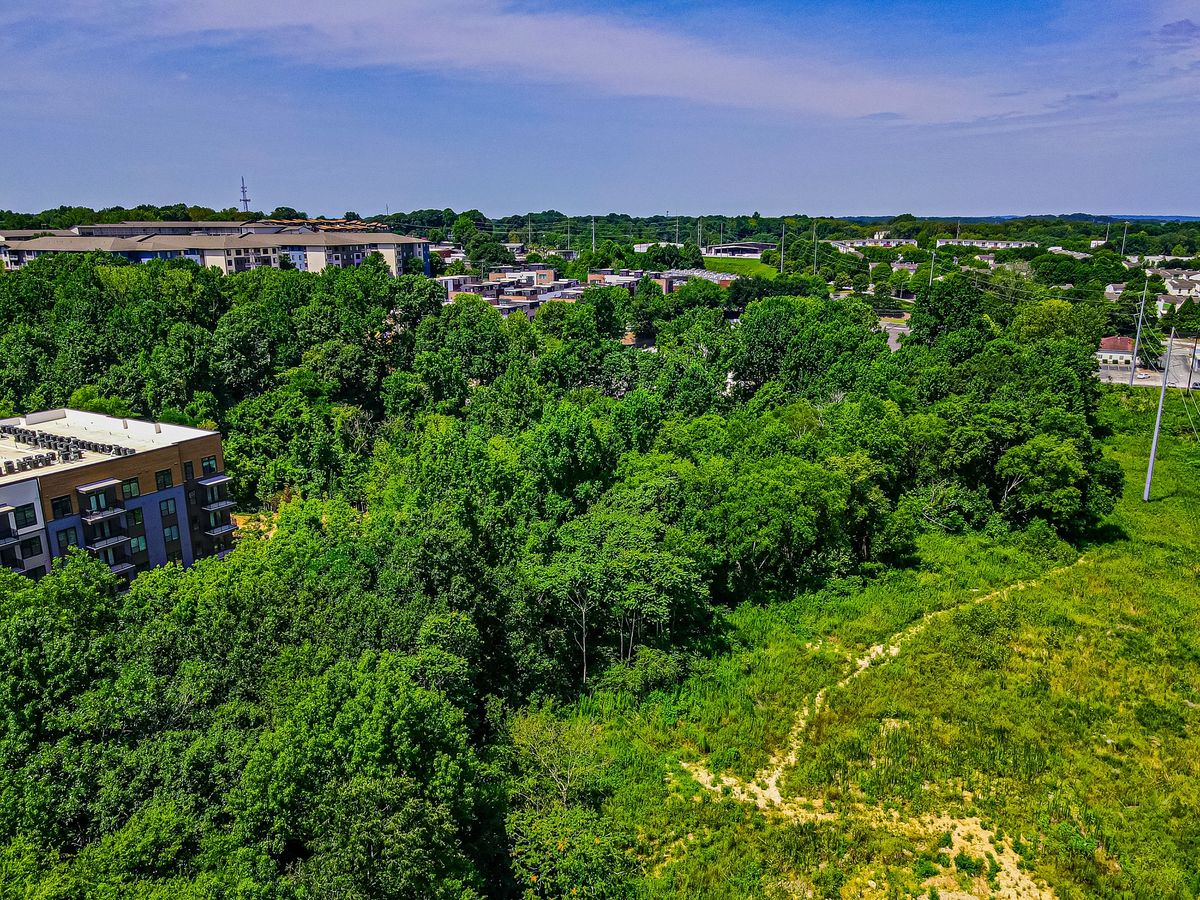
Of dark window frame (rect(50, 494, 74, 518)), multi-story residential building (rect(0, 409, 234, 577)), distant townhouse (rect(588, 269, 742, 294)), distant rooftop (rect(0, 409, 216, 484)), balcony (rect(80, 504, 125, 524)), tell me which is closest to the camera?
multi-story residential building (rect(0, 409, 234, 577))

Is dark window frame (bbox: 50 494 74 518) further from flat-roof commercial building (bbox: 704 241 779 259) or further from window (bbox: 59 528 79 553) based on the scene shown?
flat-roof commercial building (bbox: 704 241 779 259)

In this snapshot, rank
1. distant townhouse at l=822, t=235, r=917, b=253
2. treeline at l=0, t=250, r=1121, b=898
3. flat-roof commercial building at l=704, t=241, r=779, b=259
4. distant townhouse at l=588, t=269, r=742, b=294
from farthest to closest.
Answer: distant townhouse at l=822, t=235, r=917, b=253
flat-roof commercial building at l=704, t=241, r=779, b=259
distant townhouse at l=588, t=269, r=742, b=294
treeline at l=0, t=250, r=1121, b=898

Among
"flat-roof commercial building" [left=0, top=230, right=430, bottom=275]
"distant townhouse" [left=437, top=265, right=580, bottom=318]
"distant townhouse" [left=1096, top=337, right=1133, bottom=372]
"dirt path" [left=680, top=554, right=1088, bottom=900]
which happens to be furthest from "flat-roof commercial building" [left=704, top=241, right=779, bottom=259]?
"dirt path" [left=680, top=554, right=1088, bottom=900]

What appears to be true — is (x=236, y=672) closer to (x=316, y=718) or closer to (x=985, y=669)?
(x=316, y=718)

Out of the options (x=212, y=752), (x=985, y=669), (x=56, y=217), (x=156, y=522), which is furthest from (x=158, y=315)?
(x=56, y=217)

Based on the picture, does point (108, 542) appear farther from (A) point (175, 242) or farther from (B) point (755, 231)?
(B) point (755, 231)

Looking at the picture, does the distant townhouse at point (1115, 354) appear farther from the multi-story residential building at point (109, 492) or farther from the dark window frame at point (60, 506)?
the dark window frame at point (60, 506)

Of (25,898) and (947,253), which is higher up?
(947,253)
